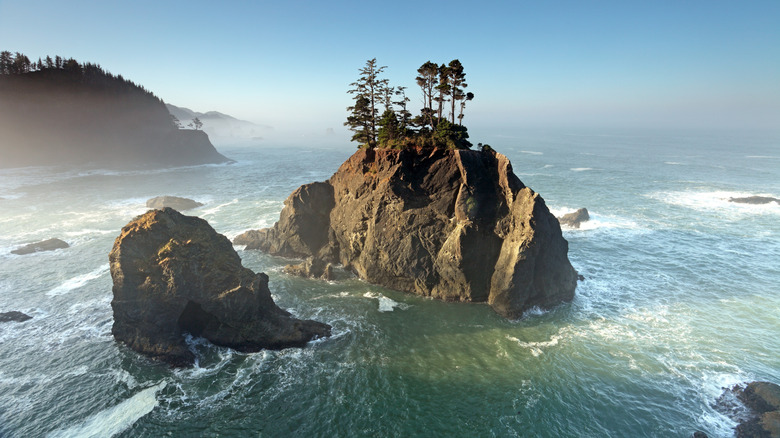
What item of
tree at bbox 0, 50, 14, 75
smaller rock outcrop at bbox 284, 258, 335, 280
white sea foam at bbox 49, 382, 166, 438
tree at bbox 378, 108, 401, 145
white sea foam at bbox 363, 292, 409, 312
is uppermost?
tree at bbox 0, 50, 14, 75

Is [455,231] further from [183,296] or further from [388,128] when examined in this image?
[183,296]

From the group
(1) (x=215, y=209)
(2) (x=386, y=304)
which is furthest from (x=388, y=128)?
(1) (x=215, y=209)

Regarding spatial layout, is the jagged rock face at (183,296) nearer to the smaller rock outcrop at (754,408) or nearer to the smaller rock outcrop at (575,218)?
the smaller rock outcrop at (754,408)

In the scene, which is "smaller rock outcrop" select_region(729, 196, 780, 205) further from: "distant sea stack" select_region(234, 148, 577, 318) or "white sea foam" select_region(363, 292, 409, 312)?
"white sea foam" select_region(363, 292, 409, 312)

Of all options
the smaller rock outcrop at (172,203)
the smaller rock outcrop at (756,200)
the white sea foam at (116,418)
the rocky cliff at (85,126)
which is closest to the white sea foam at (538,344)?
the white sea foam at (116,418)

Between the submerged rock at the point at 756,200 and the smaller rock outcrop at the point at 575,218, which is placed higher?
the submerged rock at the point at 756,200

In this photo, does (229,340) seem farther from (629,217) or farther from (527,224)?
(629,217)

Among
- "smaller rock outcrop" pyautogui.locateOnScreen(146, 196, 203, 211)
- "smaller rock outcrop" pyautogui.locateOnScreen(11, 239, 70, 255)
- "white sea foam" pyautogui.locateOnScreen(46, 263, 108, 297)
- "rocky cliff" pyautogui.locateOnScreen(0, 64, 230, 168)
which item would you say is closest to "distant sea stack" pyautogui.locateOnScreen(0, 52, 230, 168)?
"rocky cliff" pyautogui.locateOnScreen(0, 64, 230, 168)
